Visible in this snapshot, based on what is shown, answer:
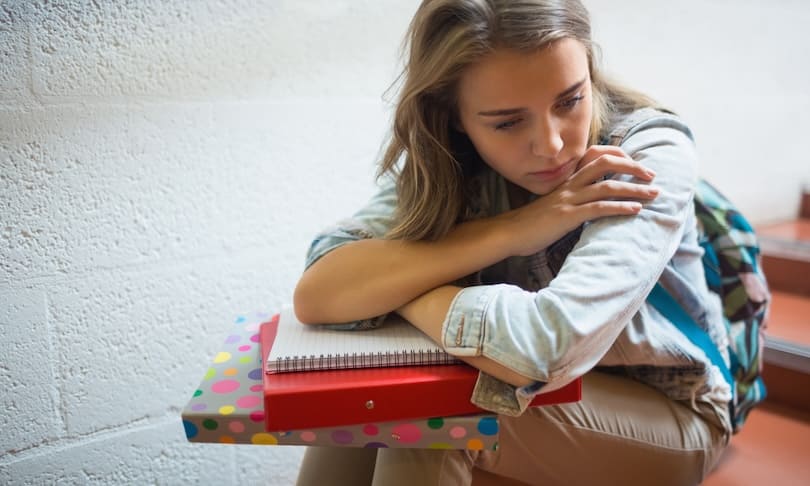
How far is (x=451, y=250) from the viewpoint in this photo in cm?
85

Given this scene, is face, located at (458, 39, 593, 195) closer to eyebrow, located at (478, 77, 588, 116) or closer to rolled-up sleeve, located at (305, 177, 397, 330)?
eyebrow, located at (478, 77, 588, 116)

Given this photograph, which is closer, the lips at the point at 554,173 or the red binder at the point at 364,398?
the red binder at the point at 364,398

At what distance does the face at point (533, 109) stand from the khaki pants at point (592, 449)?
300 millimetres

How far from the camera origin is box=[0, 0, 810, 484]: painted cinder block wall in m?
1.05

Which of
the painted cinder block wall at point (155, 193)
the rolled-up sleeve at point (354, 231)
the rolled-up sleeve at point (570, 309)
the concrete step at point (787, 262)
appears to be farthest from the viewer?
the concrete step at point (787, 262)

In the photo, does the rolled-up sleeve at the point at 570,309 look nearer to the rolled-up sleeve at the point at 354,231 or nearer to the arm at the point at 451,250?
the arm at the point at 451,250

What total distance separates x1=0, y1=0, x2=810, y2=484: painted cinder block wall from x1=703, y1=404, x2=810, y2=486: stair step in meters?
0.84

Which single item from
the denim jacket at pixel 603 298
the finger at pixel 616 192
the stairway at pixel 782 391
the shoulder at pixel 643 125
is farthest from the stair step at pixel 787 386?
the finger at pixel 616 192

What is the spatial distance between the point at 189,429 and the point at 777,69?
7.55 feet

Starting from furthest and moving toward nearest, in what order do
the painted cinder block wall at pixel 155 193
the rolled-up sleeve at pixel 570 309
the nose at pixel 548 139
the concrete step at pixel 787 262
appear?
the concrete step at pixel 787 262 < the painted cinder block wall at pixel 155 193 < the nose at pixel 548 139 < the rolled-up sleeve at pixel 570 309

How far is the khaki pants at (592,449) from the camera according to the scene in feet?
2.87

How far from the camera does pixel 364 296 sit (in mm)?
856

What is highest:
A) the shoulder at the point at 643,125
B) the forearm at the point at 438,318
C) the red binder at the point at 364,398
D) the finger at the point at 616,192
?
the shoulder at the point at 643,125

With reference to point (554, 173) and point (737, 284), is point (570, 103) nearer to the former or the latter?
point (554, 173)
